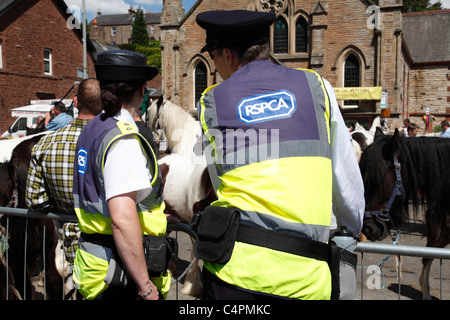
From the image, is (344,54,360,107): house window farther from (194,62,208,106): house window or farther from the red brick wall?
(194,62,208,106): house window

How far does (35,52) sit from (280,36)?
17.9 m

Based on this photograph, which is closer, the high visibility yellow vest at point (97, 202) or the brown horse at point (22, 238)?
the high visibility yellow vest at point (97, 202)

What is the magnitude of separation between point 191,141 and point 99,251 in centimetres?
433

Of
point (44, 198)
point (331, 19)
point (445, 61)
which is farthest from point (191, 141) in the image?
point (445, 61)

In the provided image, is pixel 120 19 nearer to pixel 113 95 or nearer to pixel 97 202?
pixel 113 95

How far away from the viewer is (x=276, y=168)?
63.6 inches

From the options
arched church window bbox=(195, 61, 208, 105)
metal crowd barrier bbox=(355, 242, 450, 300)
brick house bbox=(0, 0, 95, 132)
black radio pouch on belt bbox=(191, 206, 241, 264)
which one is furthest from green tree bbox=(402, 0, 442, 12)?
black radio pouch on belt bbox=(191, 206, 241, 264)

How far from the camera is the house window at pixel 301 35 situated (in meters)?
28.8

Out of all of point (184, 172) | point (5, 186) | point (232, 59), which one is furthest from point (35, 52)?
point (232, 59)

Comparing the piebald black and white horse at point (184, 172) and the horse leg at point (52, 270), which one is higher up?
the piebald black and white horse at point (184, 172)

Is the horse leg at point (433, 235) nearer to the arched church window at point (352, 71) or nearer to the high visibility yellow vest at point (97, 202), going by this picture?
the high visibility yellow vest at point (97, 202)

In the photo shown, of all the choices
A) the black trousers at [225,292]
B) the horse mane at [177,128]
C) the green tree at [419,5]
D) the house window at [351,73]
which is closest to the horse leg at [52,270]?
the horse mane at [177,128]

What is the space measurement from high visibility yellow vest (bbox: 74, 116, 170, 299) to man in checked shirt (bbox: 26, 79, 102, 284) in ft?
2.29

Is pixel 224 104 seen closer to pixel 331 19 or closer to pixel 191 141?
pixel 191 141
